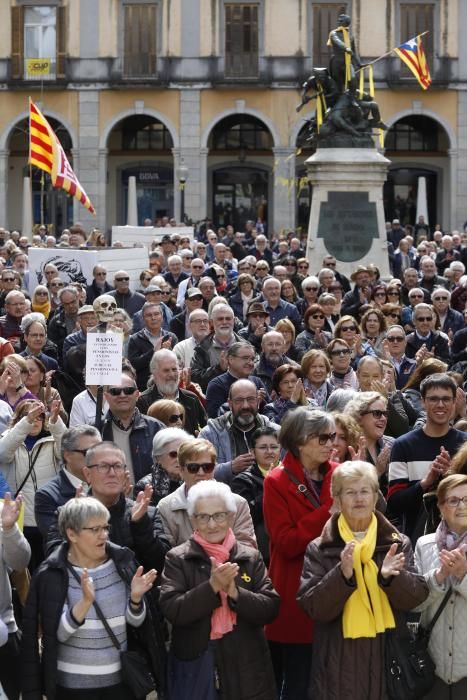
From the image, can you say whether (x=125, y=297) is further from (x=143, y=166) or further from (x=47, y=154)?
(x=143, y=166)

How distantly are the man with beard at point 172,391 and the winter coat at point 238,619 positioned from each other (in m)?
3.52

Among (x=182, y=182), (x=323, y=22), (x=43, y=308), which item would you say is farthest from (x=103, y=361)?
(x=323, y=22)

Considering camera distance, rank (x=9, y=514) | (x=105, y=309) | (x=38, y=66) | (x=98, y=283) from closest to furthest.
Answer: (x=9, y=514), (x=105, y=309), (x=98, y=283), (x=38, y=66)

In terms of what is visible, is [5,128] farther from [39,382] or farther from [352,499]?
[352,499]

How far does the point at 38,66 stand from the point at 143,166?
676cm

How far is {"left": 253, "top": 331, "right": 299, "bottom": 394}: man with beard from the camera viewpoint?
11188 mm

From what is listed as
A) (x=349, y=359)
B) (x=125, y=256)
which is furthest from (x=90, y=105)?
Result: (x=349, y=359)

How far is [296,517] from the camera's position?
6.77 metres

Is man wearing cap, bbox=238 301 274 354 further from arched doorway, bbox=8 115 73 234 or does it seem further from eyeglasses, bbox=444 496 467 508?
arched doorway, bbox=8 115 73 234

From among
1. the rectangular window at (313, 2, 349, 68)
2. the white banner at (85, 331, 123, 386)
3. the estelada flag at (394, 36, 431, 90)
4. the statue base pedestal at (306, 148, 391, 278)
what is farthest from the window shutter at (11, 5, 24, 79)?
the white banner at (85, 331, 123, 386)

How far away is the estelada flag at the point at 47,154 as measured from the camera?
2052 centimetres

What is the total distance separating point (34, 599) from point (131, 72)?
129 feet

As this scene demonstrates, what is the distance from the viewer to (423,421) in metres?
8.39

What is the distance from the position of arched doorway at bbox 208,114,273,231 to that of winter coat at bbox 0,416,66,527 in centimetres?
3923
